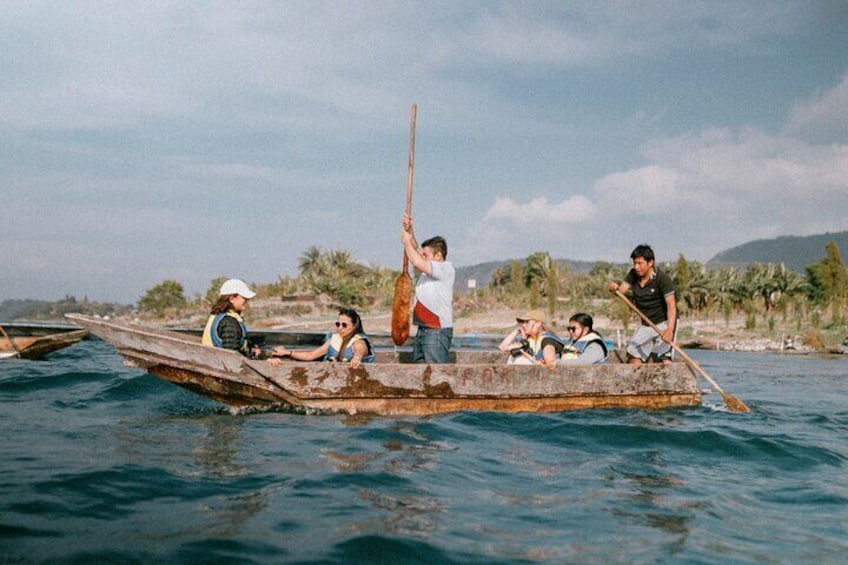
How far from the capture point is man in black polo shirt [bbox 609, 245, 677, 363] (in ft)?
30.1

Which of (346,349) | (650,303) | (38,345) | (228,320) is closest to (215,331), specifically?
(228,320)

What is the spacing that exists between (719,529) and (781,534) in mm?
393

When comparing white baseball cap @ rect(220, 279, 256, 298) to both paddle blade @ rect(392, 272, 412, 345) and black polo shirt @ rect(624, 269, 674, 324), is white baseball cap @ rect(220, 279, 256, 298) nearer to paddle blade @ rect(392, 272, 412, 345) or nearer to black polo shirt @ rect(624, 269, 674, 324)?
paddle blade @ rect(392, 272, 412, 345)

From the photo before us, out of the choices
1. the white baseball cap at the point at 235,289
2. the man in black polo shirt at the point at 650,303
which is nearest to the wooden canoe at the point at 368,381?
the white baseball cap at the point at 235,289

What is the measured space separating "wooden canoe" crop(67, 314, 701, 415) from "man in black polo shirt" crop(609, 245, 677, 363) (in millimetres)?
975

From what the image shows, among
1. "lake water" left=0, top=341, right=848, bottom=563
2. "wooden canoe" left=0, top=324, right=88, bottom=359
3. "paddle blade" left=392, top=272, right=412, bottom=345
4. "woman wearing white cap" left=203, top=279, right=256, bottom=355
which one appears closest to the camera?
"lake water" left=0, top=341, right=848, bottom=563

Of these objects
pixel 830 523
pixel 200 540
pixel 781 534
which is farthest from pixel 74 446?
pixel 830 523

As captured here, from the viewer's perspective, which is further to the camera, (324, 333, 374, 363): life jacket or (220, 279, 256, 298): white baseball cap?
(324, 333, 374, 363): life jacket

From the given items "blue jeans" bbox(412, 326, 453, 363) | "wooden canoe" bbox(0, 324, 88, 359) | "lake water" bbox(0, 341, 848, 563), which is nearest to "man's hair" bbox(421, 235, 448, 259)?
"blue jeans" bbox(412, 326, 453, 363)

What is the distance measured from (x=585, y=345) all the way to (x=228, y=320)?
4800 millimetres

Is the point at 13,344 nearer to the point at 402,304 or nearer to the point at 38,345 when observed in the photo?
the point at 38,345

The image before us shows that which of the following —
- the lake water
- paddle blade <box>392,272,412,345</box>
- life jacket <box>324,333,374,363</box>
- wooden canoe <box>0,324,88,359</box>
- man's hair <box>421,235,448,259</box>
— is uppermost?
man's hair <box>421,235,448,259</box>

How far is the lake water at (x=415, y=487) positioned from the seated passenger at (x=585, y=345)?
0.86 meters

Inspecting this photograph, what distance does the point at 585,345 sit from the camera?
928 cm
